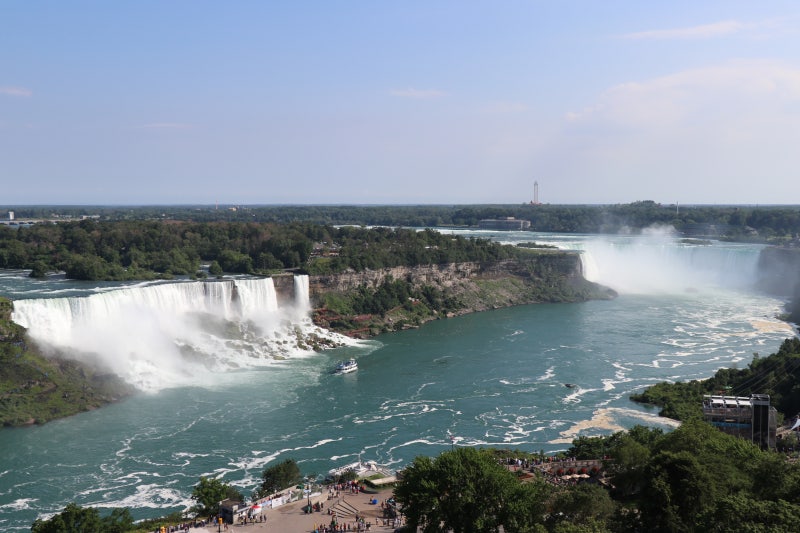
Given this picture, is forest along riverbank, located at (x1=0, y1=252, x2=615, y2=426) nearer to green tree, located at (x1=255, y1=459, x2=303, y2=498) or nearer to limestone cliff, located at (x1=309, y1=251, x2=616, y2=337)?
limestone cliff, located at (x1=309, y1=251, x2=616, y2=337)

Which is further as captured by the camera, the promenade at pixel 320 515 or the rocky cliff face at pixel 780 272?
the rocky cliff face at pixel 780 272

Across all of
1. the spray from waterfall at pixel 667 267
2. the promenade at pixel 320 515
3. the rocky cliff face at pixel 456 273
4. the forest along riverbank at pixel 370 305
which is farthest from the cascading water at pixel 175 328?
the spray from waterfall at pixel 667 267

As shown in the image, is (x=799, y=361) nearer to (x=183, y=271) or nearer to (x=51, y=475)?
(x=51, y=475)

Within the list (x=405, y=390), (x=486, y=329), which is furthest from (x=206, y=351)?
(x=486, y=329)

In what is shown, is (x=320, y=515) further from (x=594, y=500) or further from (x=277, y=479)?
(x=594, y=500)

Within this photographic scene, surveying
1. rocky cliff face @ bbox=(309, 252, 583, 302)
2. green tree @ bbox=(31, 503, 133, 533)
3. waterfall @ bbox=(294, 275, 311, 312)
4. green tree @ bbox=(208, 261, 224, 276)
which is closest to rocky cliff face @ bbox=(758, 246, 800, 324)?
rocky cliff face @ bbox=(309, 252, 583, 302)

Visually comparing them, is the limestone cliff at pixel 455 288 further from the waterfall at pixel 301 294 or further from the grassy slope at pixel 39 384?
the grassy slope at pixel 39 384
